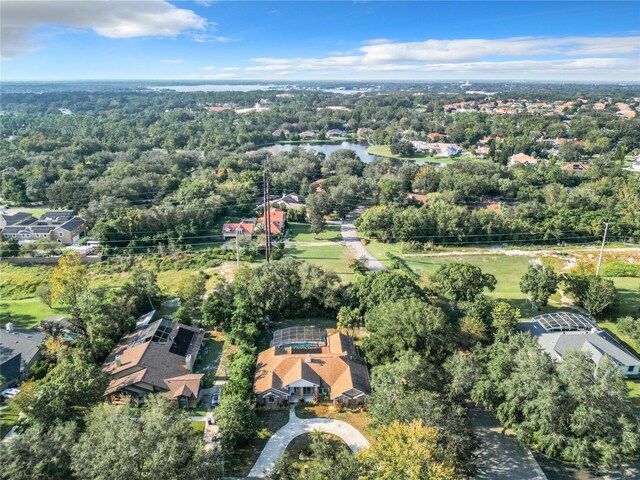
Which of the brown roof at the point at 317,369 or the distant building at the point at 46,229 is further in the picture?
the distant building at the point at 46,229

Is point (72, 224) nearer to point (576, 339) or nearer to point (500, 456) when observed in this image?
point (500, 456)

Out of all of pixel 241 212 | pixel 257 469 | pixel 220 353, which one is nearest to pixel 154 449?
pixel 257 469

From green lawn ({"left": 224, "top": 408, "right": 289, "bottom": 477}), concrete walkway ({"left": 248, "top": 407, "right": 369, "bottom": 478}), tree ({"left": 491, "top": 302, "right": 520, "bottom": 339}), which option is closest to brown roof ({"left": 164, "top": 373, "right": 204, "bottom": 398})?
green lawn ({"left": 224, "top": 408, "right": 289, "bottom": 477})

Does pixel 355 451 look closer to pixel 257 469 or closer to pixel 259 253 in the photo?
pixel 257 469

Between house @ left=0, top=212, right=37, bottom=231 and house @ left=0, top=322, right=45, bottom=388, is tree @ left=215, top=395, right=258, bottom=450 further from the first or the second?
house @ left=0, top=212, right=37, bottom=231

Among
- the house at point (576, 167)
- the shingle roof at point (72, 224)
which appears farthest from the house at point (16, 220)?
the house at point (576, 167)

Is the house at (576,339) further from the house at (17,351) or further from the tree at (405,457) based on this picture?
the house at (17,351)
